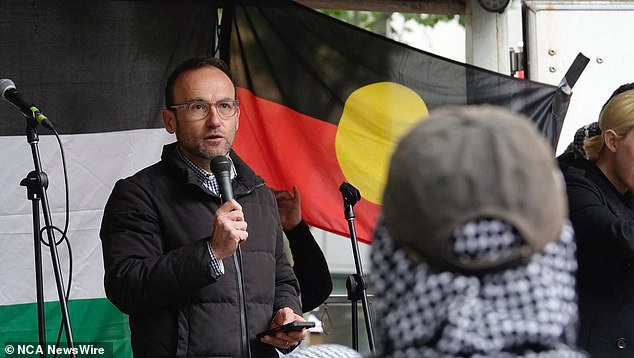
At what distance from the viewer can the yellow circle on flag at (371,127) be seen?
181 inches

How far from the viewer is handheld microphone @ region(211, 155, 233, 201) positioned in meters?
2.94

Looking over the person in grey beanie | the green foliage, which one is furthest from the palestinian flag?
the green foliage

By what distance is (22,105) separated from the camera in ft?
11.8

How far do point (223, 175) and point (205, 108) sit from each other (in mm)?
506

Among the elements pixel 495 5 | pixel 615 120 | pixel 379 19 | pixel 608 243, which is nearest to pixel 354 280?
pixel 608 243

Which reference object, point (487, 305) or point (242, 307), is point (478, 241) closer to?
point (487, 305)

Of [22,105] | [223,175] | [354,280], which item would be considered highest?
[22,105]

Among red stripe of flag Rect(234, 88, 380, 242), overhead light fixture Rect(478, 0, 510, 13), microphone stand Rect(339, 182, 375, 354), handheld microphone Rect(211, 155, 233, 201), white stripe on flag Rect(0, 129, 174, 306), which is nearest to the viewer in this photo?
handheld microphone Rect(211, 155, 233, 201)

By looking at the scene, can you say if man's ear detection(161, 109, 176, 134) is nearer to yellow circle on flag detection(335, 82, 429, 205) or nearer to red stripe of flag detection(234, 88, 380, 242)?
red stripe of flag detection(234, 88, 380, 242)

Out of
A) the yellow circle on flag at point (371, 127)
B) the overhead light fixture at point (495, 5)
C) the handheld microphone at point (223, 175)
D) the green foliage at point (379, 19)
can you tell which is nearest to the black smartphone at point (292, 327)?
the handheld microphone at point (223, 175)

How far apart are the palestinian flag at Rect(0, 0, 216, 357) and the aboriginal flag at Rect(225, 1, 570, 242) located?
1.43 ft

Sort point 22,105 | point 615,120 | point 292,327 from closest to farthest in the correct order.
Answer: point 292,327 → point 615,120 → point 22,105

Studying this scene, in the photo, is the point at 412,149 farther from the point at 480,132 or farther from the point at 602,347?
the point at 602,347

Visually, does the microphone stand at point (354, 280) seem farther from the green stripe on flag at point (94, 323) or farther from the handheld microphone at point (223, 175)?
the green stripe on flag at point (94, 323)
